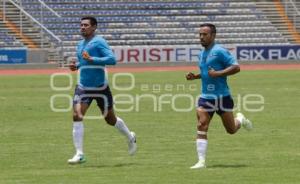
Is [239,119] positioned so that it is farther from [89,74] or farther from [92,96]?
[89,74]

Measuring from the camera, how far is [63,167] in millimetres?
12664

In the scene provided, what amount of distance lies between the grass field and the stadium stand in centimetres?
2594

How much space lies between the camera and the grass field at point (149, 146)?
11586 millimetres

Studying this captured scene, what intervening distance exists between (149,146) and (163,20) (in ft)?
135

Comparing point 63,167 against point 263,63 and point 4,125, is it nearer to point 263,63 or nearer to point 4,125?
A: point 4,125

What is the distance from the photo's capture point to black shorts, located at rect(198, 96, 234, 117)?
12586mm

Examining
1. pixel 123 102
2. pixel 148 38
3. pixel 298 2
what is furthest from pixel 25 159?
pixel 298 2

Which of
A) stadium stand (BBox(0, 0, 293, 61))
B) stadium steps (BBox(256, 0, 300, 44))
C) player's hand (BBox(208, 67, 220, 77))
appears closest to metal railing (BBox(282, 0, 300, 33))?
stadium steps (BBox(256, 0, 300, 44))

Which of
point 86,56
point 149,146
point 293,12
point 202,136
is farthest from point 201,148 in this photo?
point 293,12

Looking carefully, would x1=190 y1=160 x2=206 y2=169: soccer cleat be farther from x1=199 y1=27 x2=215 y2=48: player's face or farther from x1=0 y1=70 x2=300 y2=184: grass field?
x1=199 y1=27 x2=215 y2=48: player's face

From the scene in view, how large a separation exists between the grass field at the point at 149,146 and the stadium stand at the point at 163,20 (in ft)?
85.1

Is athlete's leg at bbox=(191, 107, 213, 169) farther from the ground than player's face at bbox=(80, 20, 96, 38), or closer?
closer

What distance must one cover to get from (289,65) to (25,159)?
38.4m

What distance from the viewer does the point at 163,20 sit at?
184ft
